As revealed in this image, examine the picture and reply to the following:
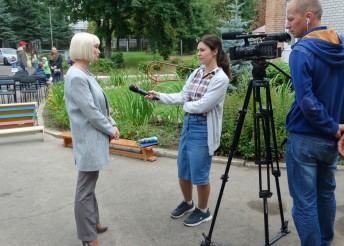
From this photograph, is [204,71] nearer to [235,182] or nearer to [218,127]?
[218,127]

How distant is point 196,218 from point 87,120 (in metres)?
1.51

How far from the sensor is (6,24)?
4084cm

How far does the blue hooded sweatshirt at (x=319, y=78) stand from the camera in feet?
7.44

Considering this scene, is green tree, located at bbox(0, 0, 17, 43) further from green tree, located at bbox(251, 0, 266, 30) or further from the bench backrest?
the bench backrest

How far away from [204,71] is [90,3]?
967 inches

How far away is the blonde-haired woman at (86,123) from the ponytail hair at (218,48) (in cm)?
98

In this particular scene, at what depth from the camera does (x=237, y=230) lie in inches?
135

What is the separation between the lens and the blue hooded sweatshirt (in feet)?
7.44

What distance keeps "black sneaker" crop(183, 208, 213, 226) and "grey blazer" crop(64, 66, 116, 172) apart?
3.66 feet

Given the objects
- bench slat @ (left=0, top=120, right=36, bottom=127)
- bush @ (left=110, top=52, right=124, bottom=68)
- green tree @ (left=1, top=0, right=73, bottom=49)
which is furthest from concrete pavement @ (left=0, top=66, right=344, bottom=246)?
green tree @ (left=1, top=0, right=73, bottom=49)

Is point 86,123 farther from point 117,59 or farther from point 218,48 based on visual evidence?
point 117,59

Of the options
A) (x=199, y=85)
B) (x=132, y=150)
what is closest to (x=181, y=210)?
(x=199, y=85)

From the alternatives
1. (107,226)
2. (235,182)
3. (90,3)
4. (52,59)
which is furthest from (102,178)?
(90,3)

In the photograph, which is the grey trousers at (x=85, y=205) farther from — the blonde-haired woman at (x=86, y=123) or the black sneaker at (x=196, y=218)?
the black sneaker at (x=196, y=218)
